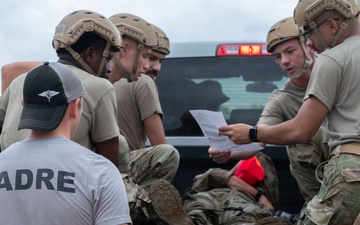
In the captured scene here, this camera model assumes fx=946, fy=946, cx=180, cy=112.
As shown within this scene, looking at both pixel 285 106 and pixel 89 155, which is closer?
pixel 89 155

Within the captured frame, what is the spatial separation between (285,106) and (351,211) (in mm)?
1795

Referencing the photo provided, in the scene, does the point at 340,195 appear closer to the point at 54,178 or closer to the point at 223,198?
the point at 223,198

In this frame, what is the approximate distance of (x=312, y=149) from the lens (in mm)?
6578

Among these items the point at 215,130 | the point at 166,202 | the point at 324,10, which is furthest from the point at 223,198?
the point at 324,10

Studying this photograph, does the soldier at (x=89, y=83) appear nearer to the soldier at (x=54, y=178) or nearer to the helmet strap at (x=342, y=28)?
the helmet strap at (x=342, y=28)

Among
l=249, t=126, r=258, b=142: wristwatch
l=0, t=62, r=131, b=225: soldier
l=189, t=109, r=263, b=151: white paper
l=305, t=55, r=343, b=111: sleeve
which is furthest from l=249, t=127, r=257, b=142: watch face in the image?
l=0, t=62, r=131, b=225: soldier

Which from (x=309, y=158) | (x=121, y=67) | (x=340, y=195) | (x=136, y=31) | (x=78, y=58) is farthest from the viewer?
(x=136, y=31)

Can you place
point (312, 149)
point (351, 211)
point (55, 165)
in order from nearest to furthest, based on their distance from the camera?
1. point (55, 165)
2. point (351, 211)
3. point (312, 149)

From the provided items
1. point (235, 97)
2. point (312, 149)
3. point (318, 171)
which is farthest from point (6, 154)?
point (235, 97)

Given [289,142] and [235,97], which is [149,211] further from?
[235,97]

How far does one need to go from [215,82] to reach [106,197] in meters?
4.49

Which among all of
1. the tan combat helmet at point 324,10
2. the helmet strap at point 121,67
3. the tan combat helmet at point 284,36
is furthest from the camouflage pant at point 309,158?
the helmet strap at point 121,67

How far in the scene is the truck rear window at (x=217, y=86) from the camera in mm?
8172

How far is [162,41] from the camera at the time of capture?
25.5 ft
